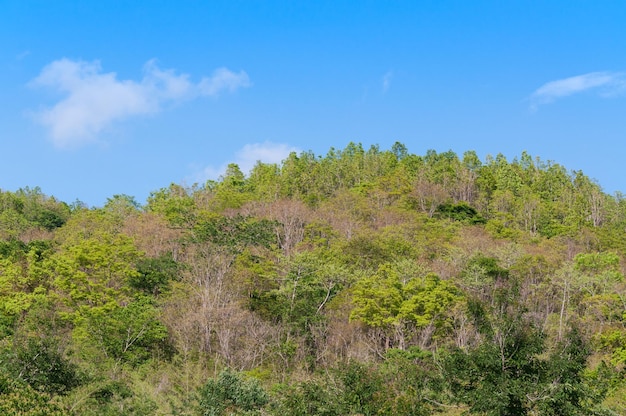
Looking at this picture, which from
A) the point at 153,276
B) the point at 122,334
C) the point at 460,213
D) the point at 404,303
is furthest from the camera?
the point at 460,213

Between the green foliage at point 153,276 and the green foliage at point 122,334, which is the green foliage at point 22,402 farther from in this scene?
the green foliage at point 153,276

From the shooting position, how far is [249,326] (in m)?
24.5

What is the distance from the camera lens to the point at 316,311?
2691cm

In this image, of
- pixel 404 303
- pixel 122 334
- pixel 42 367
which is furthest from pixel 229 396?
pixel 404 303

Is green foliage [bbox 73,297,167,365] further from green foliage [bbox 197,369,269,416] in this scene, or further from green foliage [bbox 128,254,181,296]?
green foliage [bbox 197,369,269,416]

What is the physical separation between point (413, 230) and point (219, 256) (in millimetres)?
14151

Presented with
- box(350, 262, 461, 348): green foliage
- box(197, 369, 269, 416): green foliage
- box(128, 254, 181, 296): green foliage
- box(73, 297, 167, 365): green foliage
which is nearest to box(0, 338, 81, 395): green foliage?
box(197, 369, 269, 416): green foliage

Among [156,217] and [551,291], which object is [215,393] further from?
[156,217]

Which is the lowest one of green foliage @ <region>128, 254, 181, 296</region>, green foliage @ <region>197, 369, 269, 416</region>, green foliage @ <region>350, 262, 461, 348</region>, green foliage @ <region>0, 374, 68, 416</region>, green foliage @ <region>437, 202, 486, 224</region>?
green foliage @ <region>197, 369, 269, 416</region>

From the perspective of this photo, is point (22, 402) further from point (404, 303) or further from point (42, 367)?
point (404, 303)

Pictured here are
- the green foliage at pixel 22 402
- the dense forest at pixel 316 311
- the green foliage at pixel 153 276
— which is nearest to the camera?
the green foliage at pixel 22 402

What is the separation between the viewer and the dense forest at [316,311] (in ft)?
45.6

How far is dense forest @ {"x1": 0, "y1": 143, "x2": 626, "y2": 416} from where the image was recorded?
45.6ft

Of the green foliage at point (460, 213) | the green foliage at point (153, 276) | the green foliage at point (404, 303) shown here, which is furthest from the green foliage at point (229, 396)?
the green foliage at point (460, 213)
